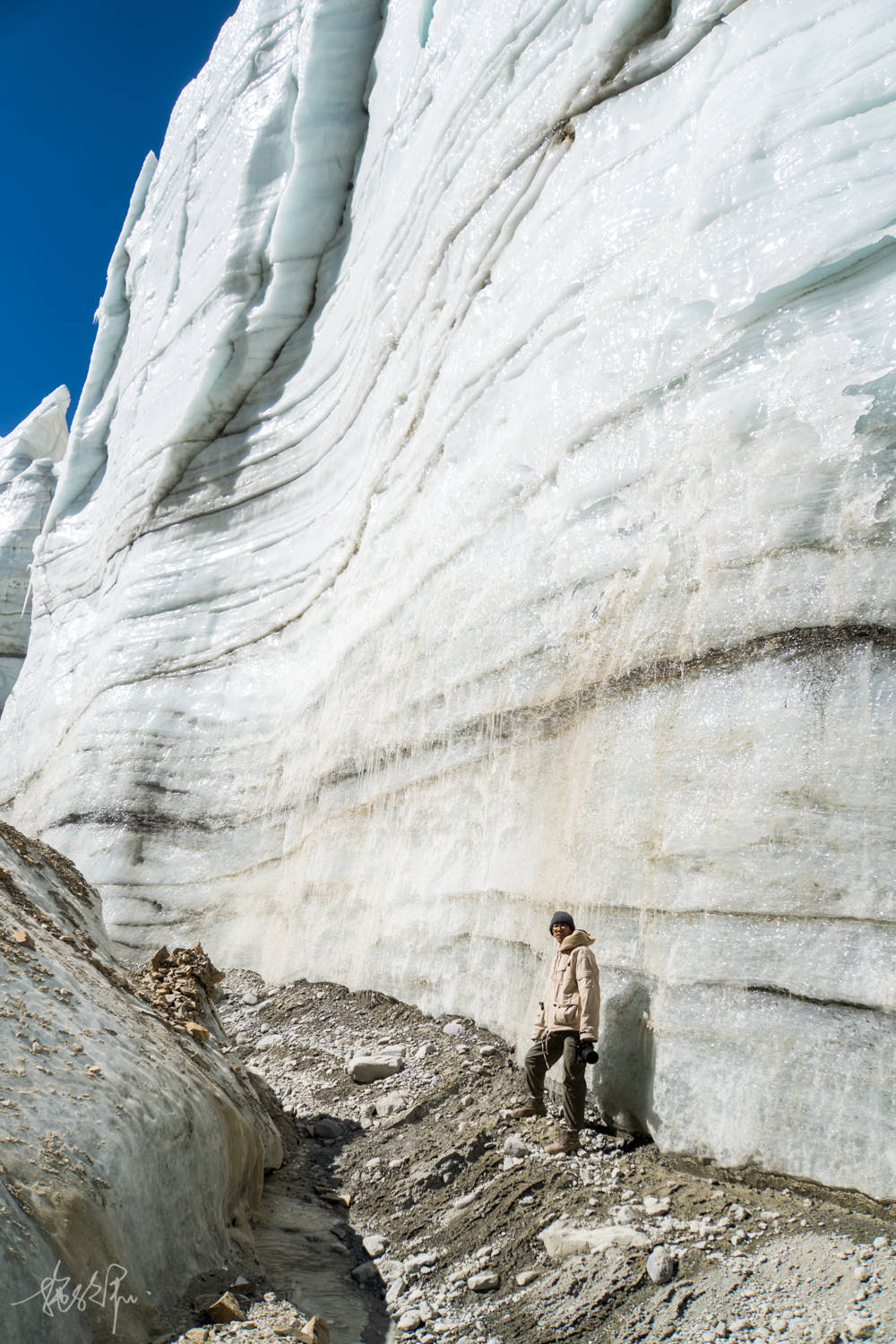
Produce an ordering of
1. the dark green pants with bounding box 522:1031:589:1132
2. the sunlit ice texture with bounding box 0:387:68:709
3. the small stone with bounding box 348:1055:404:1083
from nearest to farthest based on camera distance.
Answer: the dark green pants with bounding box 522:1031:589:1132
the small stone with bounding box 348:1055:404:1083
the sunlit ice texture with bounding box 0:387:68:709

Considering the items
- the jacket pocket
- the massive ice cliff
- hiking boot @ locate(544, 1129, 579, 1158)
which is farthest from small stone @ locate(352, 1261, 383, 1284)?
the jacket pocket

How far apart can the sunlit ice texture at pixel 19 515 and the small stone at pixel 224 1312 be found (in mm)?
14583

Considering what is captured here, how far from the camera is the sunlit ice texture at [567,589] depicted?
10.4ft

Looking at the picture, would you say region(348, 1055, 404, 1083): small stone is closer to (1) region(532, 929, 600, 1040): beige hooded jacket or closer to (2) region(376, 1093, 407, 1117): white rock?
(2) region(376, 1093, 407, 1117): white rock

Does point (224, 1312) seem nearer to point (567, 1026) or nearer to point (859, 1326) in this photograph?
point (859, 1326)

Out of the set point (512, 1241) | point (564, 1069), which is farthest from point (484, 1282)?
point (564, 1069)

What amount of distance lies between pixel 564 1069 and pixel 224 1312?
4.91ft

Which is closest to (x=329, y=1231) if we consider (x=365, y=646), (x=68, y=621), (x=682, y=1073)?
(x=682, y=1073)

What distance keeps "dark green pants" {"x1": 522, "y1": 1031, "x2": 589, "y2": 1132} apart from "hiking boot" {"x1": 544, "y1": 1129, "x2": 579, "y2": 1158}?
0.06 feet

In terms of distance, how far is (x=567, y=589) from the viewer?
4.46m

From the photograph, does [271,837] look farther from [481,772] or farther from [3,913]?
[3,913]

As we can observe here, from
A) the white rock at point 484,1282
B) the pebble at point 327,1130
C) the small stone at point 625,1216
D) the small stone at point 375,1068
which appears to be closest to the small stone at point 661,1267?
the small stone at point 625,1216

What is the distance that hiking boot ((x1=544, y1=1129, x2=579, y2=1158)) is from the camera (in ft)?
10.6

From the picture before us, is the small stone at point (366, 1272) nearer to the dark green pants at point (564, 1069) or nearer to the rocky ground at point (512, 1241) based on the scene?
the rocky ground at point (512, 1241)
